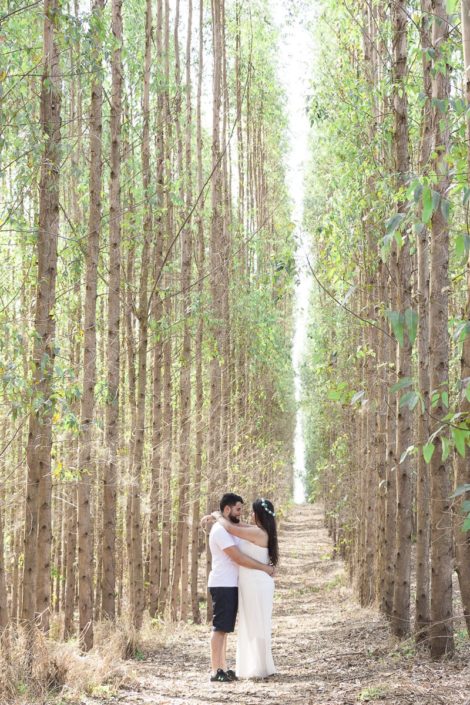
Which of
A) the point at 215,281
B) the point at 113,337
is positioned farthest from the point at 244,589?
the point at 215,281

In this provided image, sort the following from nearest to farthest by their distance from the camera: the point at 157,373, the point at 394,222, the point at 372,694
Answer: the point at 394,222, the point at 372,694, the point at 157,373

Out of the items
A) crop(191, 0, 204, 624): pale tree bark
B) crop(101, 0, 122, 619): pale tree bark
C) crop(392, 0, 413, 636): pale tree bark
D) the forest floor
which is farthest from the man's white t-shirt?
crop(191, 0, 204, 624): pale tree bark

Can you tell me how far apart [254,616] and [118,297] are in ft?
14.4

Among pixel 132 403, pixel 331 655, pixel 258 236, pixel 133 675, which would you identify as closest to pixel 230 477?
pixel 132 403

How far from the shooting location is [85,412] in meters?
→ 9.53

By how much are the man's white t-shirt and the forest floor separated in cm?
92

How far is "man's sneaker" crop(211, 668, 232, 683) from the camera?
7.84 meters

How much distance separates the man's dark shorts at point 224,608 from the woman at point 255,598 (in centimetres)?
8

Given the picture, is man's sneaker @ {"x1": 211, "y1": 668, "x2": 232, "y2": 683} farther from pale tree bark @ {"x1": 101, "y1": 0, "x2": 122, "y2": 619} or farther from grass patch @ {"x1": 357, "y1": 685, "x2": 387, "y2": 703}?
pale tree bark @ {"x1": 101, "y1": 0, "x2": 122, "y2": 619}

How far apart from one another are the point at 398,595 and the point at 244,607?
6.35ft

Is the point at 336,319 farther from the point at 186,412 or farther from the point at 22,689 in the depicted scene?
the point at 22,689

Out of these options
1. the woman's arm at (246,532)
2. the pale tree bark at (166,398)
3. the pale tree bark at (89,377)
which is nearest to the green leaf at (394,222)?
the woman's arm at (246,532)

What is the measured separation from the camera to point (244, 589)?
7.93 meters

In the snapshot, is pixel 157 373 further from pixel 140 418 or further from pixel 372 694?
pixel 372 694
